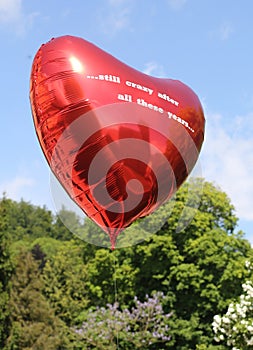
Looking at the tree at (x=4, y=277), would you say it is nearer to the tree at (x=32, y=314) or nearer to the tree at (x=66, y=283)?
the tree at (x=32, y=314)

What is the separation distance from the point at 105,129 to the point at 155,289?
782 inches

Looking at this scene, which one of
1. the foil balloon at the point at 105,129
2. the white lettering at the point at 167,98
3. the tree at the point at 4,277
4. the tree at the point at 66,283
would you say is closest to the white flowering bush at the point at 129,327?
the tree at the point at 4,277

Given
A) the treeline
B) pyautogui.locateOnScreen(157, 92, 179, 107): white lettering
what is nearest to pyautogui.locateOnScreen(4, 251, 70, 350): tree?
the treeline

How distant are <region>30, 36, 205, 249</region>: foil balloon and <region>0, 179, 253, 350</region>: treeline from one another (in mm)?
13999

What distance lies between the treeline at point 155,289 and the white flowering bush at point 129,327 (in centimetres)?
3

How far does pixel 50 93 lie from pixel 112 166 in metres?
0.86

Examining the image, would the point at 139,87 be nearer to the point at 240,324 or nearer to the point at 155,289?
the point at 240,324

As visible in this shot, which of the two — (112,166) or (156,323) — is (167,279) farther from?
(112,166)

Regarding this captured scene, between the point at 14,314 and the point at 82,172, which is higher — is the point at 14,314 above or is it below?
above

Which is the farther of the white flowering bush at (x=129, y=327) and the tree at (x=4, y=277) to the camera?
the tree at (x=4, y=277)

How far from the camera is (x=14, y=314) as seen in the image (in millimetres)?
28531

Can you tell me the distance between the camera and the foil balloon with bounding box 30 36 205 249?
18.4 feet

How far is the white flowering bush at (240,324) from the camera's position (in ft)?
50.6

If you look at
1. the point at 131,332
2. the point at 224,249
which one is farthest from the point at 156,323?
the point at 224,249
